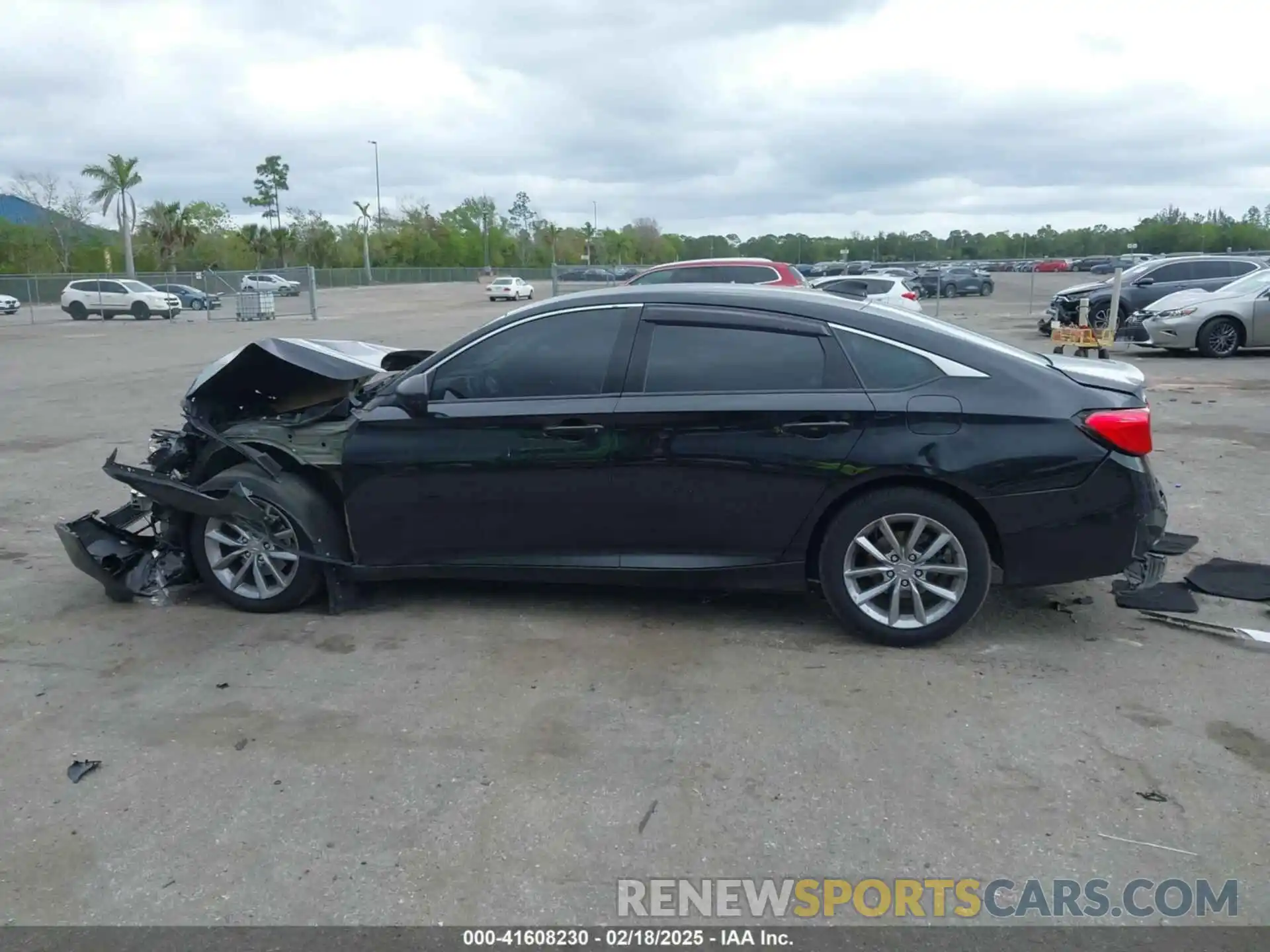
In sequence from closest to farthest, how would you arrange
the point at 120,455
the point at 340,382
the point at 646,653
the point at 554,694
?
1. the point at 554,694
2. the point at 646,653
3. the point at 340,382
4. the point at 120,455

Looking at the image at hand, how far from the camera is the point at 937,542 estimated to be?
479 cm

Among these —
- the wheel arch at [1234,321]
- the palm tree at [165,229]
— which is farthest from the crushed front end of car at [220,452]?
the palm tree at [165,229]

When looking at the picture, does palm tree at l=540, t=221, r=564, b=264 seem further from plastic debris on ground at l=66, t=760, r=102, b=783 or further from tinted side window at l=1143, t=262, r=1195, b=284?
plastic debris on ground at l=66, t=760, r=102, b=783

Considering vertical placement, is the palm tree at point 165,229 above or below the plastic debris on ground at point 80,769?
above

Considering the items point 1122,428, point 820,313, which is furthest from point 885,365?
point 1122,428

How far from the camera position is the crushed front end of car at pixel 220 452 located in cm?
546

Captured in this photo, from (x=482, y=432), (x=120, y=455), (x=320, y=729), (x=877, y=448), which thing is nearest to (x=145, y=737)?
(x=320, y=729)

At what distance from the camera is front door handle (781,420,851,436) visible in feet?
15.9

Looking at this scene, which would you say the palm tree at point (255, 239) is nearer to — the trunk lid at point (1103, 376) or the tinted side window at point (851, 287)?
the tinted side window at point (851, 287)

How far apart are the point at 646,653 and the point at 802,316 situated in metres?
1.80

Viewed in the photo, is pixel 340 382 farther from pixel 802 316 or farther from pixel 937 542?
pixel 937 542

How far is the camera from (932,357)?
4.92m

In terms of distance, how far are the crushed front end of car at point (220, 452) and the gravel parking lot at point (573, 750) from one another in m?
0.29

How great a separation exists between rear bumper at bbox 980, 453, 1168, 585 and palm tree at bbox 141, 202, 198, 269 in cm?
7655
